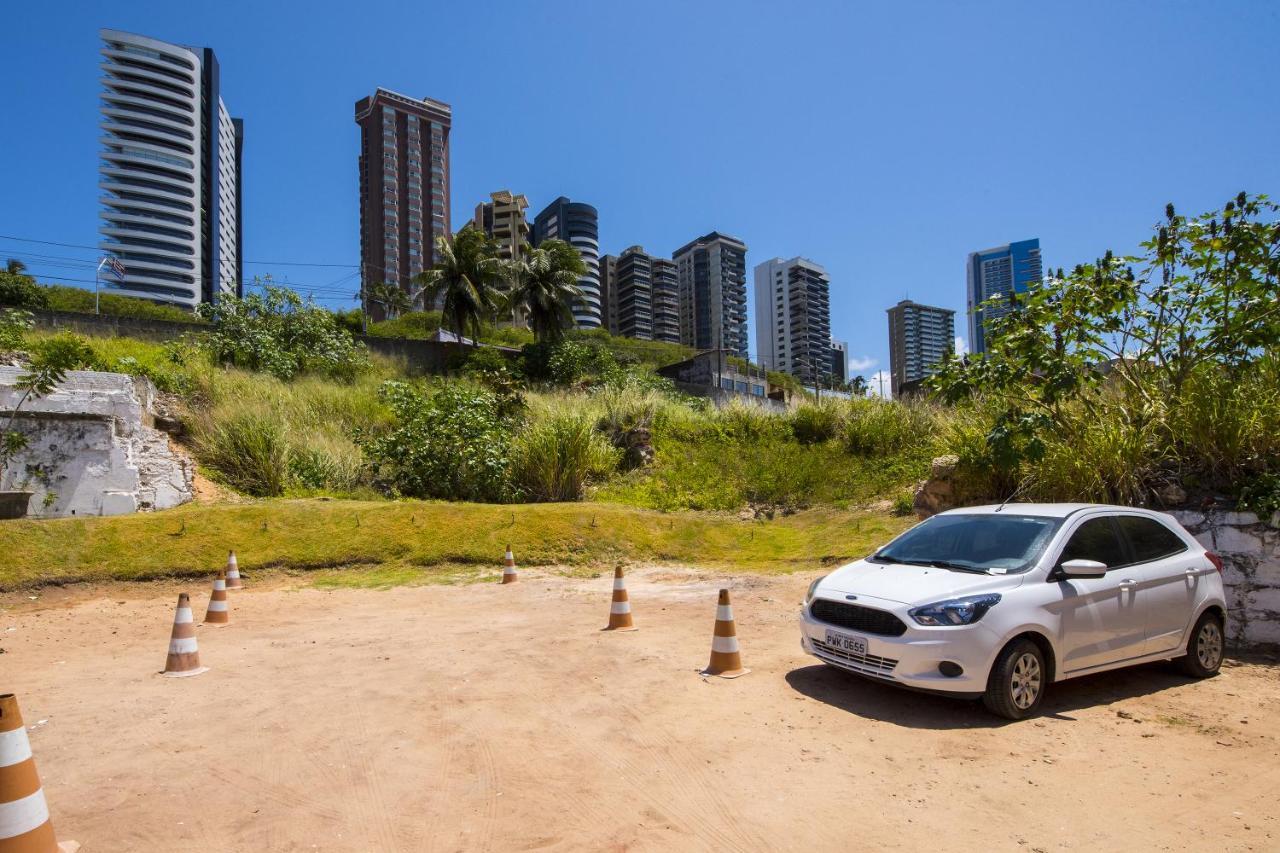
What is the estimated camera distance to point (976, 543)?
19.8 ft

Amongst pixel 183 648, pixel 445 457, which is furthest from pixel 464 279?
pixel 183 648

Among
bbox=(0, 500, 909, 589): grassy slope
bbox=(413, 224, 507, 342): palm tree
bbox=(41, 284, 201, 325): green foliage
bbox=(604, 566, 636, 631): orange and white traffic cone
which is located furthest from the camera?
bbox=(41, 284, 201, 325): green foliage

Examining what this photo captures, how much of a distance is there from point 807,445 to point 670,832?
18649mm

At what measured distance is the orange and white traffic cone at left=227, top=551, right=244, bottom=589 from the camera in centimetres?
1104

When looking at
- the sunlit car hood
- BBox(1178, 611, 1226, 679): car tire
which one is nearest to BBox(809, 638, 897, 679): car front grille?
the sunlit car hood

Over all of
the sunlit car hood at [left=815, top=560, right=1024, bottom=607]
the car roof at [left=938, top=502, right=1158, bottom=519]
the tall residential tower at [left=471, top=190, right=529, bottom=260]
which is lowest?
the sunlit car hood at [left=815, top=560, right=1024, bottom=607]

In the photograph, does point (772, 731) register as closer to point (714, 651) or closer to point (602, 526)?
point (714, 651)

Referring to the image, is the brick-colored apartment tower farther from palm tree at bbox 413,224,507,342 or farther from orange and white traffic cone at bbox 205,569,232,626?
orange and white traffic cone at bbox 205,569,232,626

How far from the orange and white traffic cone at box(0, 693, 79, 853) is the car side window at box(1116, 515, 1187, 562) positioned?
7094 millimetres

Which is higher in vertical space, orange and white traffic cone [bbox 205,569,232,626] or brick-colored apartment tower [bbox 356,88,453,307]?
brick-colored apartment tower [bbox 356,88,453,307]

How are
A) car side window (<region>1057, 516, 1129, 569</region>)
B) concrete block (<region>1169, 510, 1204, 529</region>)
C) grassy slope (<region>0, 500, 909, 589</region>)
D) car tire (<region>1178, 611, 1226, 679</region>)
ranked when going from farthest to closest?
1. grassy slope (<region>0, 500, 909, 589</region>)
2. concrete block (<region>1169, 510, 1204, 529</region>)
3. car tire (<region>1178, 611, 1226, 679</region>)
4. car side window (<region>1057, 516, 1129, 569</region>)

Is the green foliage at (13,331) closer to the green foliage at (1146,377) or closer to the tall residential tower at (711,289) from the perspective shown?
the green foliage at (1146,377)

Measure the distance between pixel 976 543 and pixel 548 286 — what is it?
3780 centimetres

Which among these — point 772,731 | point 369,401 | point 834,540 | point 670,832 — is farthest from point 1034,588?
point 369,401
